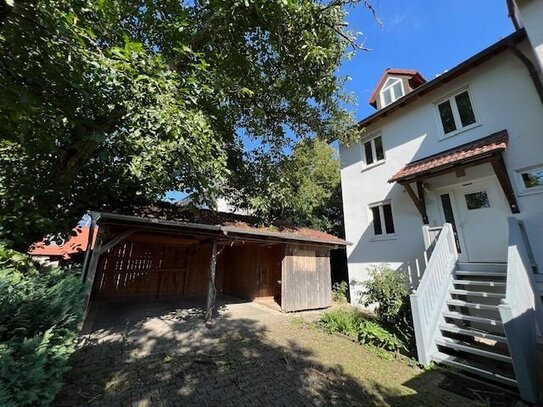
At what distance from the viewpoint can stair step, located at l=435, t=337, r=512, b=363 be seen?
14.4 feet

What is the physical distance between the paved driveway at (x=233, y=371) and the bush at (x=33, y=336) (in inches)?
52.7

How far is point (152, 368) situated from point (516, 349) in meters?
6.26

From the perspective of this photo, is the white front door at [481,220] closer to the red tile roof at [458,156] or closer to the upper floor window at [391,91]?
the red tile roof at [458,156]

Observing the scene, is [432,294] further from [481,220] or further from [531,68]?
[531,68]

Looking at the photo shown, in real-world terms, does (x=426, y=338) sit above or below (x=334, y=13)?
below

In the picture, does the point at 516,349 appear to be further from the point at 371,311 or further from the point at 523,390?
the point at 371,311

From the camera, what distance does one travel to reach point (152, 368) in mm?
4664

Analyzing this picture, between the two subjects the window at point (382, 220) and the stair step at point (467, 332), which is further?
Answer: the window at point (382, 220)

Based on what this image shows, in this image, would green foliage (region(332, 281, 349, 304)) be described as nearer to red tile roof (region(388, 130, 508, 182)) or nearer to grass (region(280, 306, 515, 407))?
grass (region(280, 306, 515, 407))

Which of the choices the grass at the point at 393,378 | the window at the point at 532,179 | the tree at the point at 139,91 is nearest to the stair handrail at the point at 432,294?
the grass at the point at 393,378

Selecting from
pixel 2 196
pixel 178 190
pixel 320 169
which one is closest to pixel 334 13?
pixel 178 190

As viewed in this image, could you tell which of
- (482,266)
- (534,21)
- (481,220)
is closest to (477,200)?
(481,220)

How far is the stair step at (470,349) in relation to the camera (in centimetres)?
438

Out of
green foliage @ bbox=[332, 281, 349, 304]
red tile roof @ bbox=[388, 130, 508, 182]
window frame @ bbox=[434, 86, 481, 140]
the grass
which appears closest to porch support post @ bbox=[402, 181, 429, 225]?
red tile roof @ bbox=[388, 130, 508, 182]
